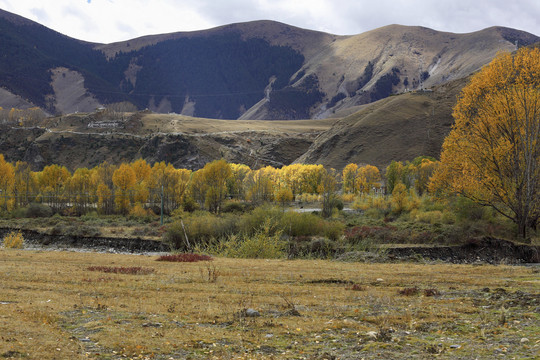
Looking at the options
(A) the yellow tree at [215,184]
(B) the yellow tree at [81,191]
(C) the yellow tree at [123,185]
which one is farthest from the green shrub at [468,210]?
(B) the yellow tree at [81,191]

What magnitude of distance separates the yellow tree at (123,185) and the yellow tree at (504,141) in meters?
46.0

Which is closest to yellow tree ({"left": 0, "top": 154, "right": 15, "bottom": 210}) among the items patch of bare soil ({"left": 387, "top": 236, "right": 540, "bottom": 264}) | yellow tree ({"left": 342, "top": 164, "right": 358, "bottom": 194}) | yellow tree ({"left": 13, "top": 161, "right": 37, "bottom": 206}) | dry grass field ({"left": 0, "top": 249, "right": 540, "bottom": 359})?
yellow tree ({"left": 13, "top": 161, "right": 37, "bottom": 206})

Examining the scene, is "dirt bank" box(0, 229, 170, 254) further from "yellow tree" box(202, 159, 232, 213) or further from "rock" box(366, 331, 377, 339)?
"rock" box(366, 331, 377, 339)

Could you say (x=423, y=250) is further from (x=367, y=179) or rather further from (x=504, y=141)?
(x=367, y=179)

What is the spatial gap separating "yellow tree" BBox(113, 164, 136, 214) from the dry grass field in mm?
50560

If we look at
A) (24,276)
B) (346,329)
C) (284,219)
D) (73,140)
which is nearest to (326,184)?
(284,219)

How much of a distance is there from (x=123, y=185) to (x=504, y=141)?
168 feet

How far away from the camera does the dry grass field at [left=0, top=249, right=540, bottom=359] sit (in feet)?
23.8

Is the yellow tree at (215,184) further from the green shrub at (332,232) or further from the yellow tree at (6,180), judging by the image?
the yellow tree at (6,180)

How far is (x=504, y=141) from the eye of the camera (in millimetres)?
28562

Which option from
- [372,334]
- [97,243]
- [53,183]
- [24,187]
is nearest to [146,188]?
[24,187]

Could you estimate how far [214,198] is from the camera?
5853 cm

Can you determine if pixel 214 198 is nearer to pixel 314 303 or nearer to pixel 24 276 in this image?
pixel 24 276

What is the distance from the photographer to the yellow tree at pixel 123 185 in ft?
213
